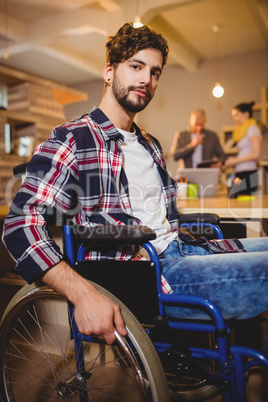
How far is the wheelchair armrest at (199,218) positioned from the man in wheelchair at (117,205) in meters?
0.08

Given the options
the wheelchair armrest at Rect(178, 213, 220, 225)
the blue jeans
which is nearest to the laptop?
the wheelchair armrest at Rect(178, 213, 220, 225)

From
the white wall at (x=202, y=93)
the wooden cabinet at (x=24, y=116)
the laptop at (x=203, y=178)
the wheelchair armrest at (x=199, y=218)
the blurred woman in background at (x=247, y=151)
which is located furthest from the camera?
the white wall at (x=202, y=93)

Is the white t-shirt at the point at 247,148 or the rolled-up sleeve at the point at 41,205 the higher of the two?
the white t-shirt at the point at 247,148

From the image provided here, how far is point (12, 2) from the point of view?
14.4 ft

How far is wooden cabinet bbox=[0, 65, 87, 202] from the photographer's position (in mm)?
3024

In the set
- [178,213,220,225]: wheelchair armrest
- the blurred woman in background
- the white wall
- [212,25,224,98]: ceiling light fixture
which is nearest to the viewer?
[178,213,220,225]: wheelchair armrest

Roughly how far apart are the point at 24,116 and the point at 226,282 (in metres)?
2.70

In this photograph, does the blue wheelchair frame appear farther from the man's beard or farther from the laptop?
the laptop

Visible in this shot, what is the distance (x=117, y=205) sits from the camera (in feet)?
3.53

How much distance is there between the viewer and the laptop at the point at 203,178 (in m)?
2.54

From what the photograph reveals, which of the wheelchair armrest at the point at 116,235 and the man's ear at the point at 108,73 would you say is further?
the man's ear at the point at 108,73

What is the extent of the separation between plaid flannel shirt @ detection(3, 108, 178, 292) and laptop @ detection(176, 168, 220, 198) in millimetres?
1417

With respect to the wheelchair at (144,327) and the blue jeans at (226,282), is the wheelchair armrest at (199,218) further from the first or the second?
the wheelchair at (144,327)

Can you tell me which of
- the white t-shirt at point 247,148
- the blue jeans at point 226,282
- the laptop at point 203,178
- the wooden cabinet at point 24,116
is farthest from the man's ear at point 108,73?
the white t-shirt at point 247,148
